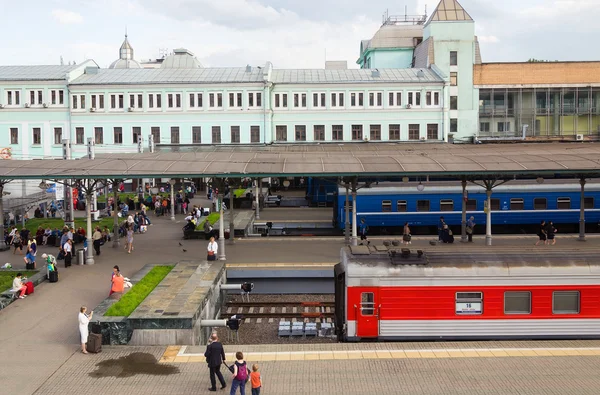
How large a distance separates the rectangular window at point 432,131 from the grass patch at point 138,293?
42442 millimetres

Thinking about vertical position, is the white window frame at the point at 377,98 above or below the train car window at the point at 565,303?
above

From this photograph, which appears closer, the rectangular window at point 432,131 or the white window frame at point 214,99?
the white window frame at point 214,99

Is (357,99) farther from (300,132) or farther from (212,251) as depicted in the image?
(212,251)

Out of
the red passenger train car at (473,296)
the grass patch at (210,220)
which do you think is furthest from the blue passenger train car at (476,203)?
the red passenger train car at (473,296)

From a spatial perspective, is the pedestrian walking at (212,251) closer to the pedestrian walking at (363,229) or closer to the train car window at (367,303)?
the pedestrian walking at (363,229)

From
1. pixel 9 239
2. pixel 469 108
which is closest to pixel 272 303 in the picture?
pixel 9 239

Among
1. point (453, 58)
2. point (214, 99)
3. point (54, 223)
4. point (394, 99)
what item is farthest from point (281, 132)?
point (54, 223)

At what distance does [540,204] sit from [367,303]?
67.0 feet

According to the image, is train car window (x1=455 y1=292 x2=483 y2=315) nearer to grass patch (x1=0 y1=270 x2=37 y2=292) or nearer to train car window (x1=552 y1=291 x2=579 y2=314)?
train car window (x1=552 y1=291 x2=579 y2=314)

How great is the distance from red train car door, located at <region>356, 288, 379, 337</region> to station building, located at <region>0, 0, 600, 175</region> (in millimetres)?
44268

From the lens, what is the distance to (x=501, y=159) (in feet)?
96.2

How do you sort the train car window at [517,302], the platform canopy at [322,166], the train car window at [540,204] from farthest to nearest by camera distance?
the train car window at [540,204] → the platform canopy at [322,166] → the train car window at [517,302]

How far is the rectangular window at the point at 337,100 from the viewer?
63.2 m

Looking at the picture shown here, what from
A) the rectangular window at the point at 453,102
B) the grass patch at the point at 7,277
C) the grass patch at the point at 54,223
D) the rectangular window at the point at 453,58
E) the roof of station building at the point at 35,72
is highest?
the rectangular window at the point at 453,58
